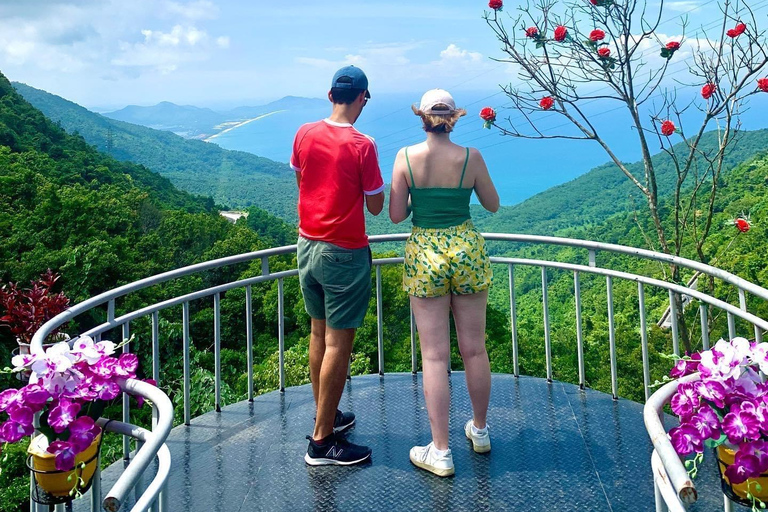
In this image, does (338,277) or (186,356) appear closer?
(338,277)

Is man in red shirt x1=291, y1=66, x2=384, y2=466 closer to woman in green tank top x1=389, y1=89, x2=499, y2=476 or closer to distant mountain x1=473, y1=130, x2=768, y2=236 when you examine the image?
woman in green tank top x1=389, y1=89, x2=499, y2=476

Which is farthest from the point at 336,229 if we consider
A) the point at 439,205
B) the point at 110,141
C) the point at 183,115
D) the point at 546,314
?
the point at 183,115

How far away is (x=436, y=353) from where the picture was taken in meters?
2.89

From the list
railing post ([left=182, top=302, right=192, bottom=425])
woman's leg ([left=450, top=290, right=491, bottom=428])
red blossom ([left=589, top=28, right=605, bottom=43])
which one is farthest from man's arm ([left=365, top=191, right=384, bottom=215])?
red blossom ([left=589, top=28, right=605, bottom=43])

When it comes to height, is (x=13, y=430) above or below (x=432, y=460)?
above

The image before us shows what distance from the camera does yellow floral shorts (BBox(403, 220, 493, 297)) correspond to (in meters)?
2.82

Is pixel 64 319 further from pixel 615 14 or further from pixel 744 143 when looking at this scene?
pixel 744 143

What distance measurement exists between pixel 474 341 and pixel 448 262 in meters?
0.36

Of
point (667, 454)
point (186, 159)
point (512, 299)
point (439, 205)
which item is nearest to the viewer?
point (667, 454)

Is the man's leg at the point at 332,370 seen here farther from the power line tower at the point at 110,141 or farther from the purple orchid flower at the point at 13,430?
the power line tower at the point at 110,141

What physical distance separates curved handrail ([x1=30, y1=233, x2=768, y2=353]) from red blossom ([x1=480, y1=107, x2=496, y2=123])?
3.38 metres

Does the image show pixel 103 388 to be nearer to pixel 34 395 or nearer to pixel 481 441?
pixel 34 395

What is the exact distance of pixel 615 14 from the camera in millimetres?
8102

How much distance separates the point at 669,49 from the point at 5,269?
1813 centimetres
